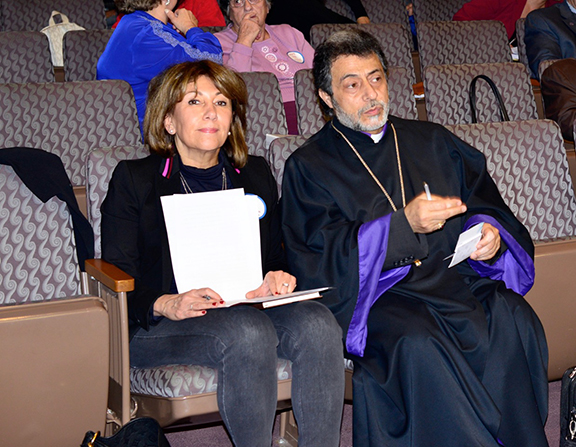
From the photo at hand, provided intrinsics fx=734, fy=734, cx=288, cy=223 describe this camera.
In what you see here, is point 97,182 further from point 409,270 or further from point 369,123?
point 409,270

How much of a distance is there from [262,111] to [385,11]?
274 centimetres

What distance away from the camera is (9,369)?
1744 mm

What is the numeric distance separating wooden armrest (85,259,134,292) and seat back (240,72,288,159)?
1113 mm

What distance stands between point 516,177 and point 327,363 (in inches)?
53.7

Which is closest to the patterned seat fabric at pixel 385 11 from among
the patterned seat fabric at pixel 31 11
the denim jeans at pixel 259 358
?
the patterned seat fabric at pixel 31 11

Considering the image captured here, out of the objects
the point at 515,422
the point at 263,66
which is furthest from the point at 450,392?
the point at 263,66

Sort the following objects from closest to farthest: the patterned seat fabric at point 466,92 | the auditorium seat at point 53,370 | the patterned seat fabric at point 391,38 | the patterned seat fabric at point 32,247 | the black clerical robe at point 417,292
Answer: the auditorium seat at point 53,370
the black clerical robe at point 417,292
the patterned seat fabric at point 32,247
the patterned seat fabric at point 466,92
the patterned seat fabric at point 391,38

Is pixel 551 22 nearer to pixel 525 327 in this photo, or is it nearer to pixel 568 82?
pixel 568 82

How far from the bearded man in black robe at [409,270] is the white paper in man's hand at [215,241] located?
0.16 metres

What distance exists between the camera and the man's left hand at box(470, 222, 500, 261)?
7.21ft

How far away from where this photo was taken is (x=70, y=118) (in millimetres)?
2908

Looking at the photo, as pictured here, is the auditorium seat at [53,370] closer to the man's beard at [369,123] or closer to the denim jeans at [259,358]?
the denim jeans at [259,358]

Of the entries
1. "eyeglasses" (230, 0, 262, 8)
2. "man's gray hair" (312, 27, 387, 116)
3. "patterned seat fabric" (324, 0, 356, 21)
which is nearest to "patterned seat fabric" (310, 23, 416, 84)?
"eyeglasses" (230, 0, 262, 8)

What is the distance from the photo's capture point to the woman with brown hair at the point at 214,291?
1.91 meters
